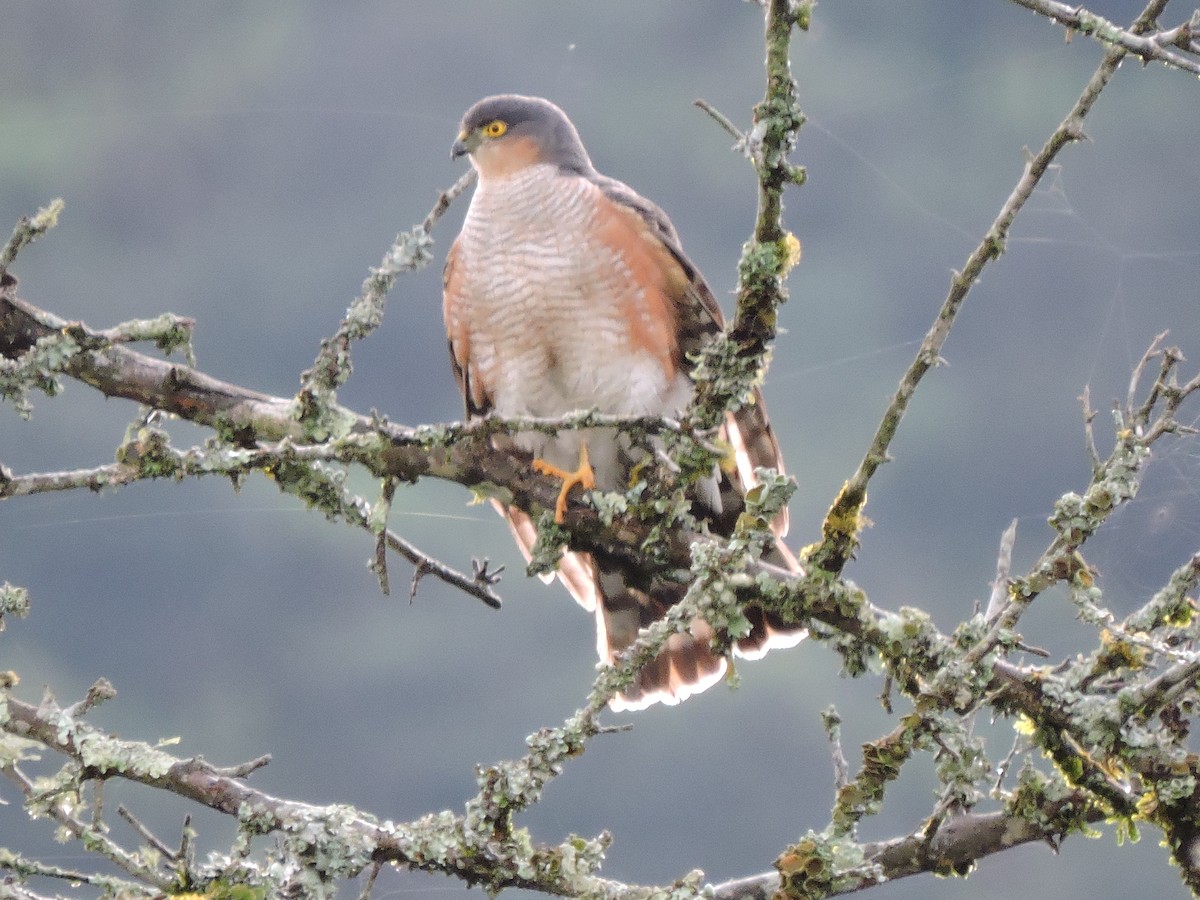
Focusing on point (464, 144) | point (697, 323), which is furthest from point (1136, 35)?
point (464, 144)

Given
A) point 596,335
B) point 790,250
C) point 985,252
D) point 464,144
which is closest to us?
point 985,252

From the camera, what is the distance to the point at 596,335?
138 inches

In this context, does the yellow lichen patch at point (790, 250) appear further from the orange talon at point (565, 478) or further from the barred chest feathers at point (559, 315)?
the barred chest feathers at point (559, 315)

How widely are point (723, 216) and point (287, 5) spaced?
17.9 m

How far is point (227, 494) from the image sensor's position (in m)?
23.1

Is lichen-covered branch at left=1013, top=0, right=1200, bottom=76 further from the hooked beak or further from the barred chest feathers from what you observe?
the hooked beak

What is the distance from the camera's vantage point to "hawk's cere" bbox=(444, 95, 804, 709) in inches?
137

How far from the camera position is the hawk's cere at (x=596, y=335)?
349cm

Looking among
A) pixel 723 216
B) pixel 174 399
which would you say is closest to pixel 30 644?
pixel 723 216

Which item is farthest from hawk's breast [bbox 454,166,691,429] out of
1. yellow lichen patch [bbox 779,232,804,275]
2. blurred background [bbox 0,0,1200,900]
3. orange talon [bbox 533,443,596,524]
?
blurred background [bbox 0,0,1200,900]

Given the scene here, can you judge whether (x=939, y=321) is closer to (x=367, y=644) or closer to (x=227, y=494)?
(x=227, y=494)

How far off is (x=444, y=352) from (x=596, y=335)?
52.8ft

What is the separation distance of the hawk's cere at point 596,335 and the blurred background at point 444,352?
11.1 m

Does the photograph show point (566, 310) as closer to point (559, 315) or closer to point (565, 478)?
point (559, 315)
